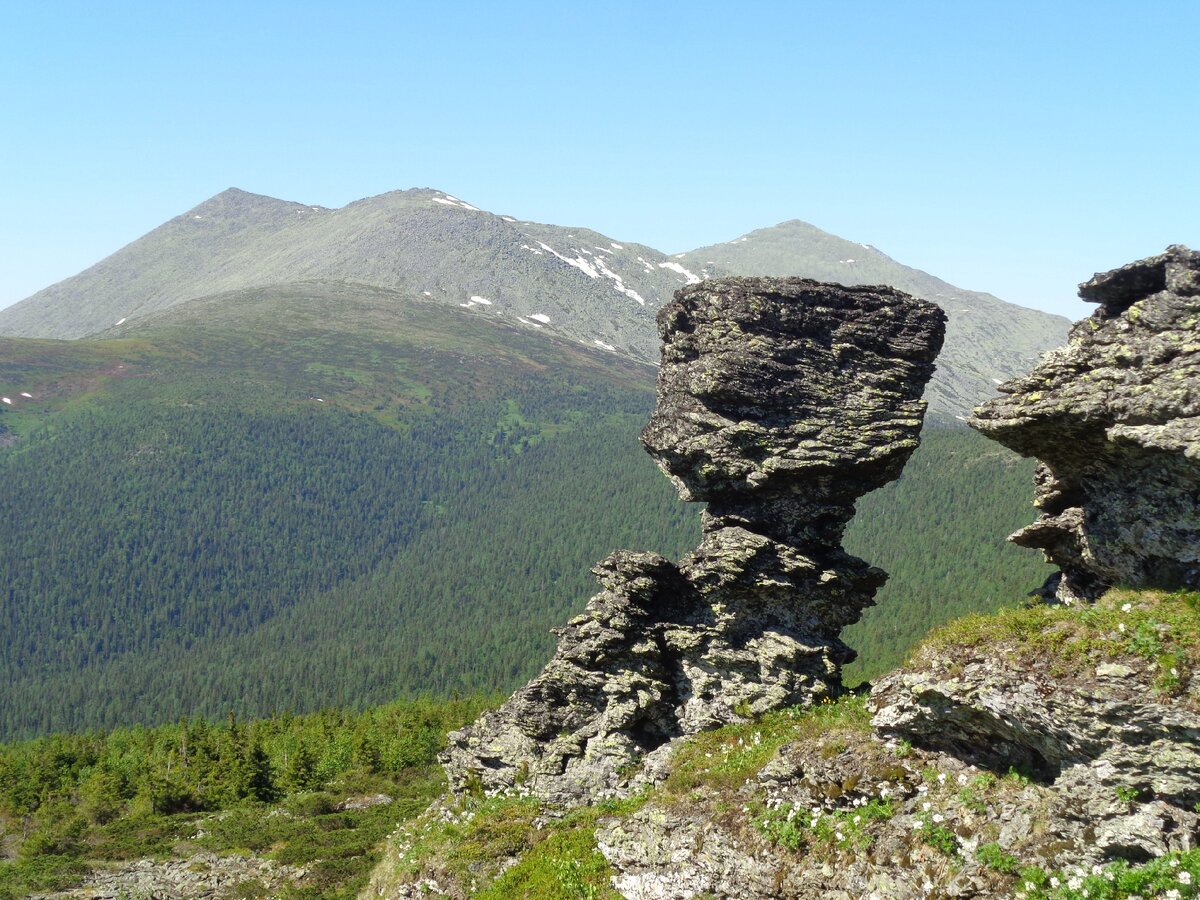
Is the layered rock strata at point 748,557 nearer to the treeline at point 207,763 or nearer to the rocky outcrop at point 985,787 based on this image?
the rocky outcrop at point 985,787

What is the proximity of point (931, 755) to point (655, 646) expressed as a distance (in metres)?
12.2

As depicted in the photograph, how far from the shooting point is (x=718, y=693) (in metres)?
33.3

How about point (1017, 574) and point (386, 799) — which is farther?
point (1017, 574)

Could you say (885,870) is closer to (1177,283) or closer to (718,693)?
(718,693)

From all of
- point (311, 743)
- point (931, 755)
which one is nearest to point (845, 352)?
point (931, 755)

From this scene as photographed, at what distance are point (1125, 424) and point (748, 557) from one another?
13.3 metres

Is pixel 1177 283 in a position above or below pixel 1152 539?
above

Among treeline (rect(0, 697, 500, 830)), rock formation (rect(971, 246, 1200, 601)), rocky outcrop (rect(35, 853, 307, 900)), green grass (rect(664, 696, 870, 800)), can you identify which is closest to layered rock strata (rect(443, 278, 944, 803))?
green grass (rect(664, 696, 870, 800))

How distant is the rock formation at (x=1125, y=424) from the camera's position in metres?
23.7

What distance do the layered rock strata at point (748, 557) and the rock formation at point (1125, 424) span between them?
6196mm

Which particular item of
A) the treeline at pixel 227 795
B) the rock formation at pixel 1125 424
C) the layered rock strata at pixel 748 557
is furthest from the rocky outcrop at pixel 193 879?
the rock formation at pixel 1125 424

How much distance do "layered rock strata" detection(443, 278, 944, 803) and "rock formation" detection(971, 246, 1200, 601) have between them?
6196 mm

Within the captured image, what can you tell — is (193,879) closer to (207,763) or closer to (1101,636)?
(207,763)

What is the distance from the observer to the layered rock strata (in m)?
33.4
